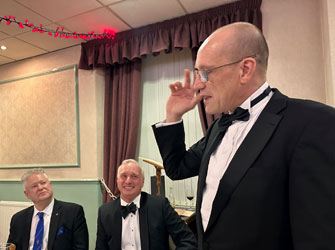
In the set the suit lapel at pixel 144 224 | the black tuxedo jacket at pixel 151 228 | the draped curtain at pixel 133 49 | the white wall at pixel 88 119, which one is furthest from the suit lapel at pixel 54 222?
the white wall at pixel 88 119

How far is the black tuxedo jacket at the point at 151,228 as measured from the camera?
1.86 m

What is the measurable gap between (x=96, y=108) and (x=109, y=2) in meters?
1.40

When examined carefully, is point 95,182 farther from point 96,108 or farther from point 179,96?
point 179,96

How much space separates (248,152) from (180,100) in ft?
1.32

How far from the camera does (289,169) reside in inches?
26.2

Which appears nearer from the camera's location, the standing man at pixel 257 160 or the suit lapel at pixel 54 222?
the standing man at pixel 257 160

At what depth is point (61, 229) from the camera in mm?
1987

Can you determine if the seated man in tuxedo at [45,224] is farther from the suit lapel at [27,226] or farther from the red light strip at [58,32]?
the red light strip at [58,32]

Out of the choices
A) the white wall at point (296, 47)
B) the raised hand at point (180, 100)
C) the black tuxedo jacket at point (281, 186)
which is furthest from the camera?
the white wall at point (296, 47)

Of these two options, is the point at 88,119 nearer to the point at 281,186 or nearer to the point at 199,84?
the point at 199,84

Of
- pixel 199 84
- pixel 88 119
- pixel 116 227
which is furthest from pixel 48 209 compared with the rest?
pixel 199 84

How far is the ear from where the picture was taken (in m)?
0.82

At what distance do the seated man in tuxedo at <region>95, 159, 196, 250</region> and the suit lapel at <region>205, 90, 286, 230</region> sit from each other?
124 centimetres

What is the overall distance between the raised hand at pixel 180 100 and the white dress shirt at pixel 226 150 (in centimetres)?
21
